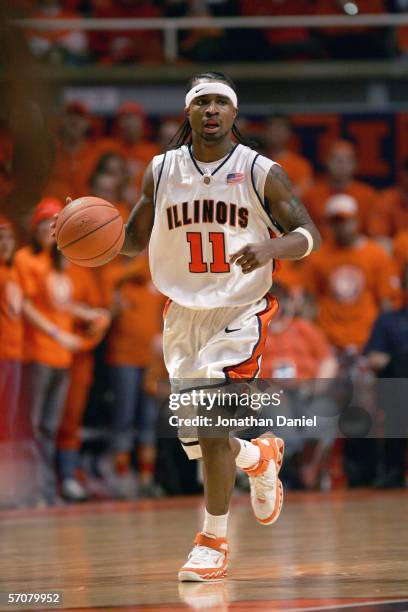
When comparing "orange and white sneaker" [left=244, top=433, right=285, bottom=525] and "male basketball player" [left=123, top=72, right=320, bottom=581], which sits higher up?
"male basketball player" [left=123, top=72, right=320, bottom=581]

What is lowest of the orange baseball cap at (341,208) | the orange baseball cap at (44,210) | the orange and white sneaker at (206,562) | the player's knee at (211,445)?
the orange and white sneaker at (206,562)

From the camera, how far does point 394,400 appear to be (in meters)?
10.5

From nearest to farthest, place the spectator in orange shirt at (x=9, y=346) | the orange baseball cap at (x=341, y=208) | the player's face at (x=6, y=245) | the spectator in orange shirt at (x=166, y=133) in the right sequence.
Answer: the player's face at (x=6, y=245) → the spectator in orange shirt at (x=9, y=346) → the orange baseball cap at (x=341, y=208) → the spectator in orange shirt at (x=166, y=133)

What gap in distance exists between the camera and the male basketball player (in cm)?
553

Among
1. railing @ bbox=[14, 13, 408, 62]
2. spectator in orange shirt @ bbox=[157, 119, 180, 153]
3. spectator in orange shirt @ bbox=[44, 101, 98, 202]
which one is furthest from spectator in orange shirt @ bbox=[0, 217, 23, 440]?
railing @ bbox=[14, 13, 408, 62]

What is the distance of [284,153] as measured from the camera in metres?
12.5

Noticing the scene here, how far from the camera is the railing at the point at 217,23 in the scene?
1354 cm

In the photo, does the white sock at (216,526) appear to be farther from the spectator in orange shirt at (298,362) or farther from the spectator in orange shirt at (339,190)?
the spectator in orange shirt at (339,190)

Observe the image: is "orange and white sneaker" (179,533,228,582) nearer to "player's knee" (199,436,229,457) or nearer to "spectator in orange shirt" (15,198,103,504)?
"player's knee" (199,436,229,457)

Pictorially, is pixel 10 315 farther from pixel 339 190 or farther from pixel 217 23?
pixel 217 23

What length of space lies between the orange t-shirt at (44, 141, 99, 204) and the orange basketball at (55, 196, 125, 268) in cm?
563

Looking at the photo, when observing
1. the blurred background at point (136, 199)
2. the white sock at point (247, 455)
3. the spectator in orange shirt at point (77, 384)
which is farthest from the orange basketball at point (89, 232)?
the spectator in orange shirt at point (77, 384)

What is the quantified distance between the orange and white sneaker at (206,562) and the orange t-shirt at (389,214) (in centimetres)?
715

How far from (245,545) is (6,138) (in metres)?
2.73
